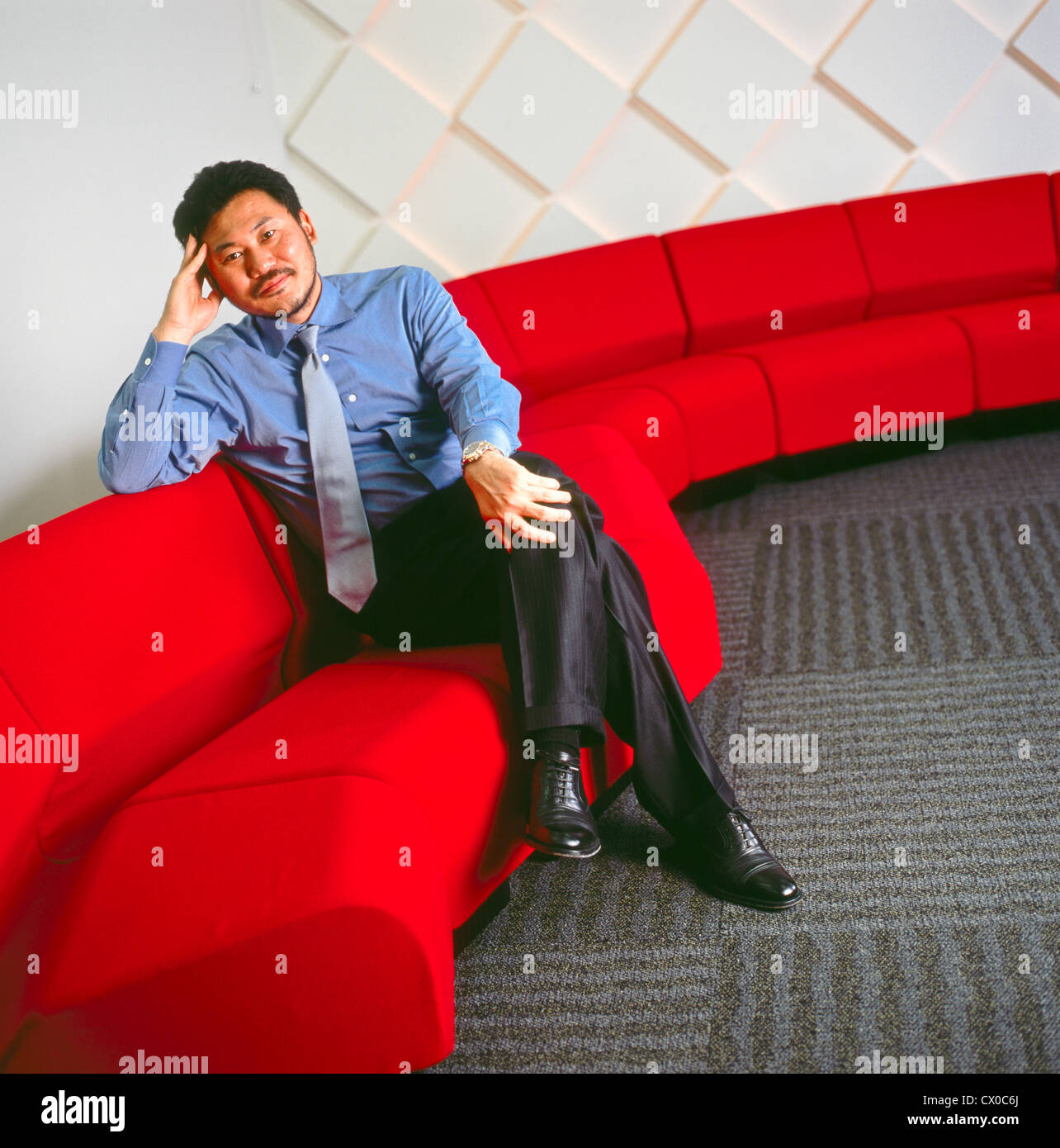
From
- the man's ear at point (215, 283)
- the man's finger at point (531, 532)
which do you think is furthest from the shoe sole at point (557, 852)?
the man's ear at point (215, 283)

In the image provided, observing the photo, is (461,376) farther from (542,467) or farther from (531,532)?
(531,532)

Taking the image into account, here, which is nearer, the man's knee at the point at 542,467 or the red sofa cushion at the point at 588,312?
the man's knee at the point at 542,467

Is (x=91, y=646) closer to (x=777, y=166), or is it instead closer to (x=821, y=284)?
(x=821, y=284)

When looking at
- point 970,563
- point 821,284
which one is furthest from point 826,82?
point 970,563

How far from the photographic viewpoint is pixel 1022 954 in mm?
1432

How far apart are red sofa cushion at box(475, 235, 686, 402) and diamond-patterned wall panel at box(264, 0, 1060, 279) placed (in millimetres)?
427

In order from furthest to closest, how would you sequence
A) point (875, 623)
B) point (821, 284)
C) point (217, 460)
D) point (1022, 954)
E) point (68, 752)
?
point (821, 284) → point (875, 623) → point (217, 460) → point (68, 752) → point (1022, 954)

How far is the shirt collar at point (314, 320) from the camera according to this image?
190 cm

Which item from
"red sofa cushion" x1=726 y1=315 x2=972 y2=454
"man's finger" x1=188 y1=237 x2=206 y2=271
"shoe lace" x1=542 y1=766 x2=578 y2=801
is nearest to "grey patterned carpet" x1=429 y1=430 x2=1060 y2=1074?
"shoe lace" x1=542 y1=766 x2=578 y2=801

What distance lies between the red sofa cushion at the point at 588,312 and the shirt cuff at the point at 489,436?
5.77 ft

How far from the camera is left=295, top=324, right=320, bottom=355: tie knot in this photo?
1.90m

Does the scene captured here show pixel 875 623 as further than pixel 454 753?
Yes

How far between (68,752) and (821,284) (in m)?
3.15

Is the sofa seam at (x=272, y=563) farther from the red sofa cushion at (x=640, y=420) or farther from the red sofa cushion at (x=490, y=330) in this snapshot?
the red sofa cushion at (x=490, y=330)
